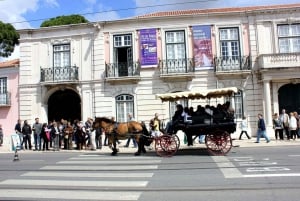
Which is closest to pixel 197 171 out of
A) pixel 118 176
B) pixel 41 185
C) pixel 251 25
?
pixel 118 176

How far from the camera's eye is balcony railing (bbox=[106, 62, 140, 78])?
1045 inches

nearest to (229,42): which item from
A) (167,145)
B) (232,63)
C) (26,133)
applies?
(232,63)

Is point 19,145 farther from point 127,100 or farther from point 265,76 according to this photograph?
point 265,76

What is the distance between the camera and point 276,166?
38.0ft

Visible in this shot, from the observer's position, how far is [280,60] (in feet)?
81.4

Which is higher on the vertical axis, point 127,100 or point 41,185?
point 127,100

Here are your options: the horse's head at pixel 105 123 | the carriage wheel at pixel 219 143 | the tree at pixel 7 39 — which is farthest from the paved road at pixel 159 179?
the tree at pixel 7 39

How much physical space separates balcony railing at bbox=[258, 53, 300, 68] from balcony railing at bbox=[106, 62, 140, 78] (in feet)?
26.7

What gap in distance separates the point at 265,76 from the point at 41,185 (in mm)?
18327

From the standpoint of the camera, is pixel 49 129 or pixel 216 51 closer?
pixel 49 129

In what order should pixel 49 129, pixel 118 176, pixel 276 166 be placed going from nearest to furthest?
pixel 118 176
pixel 276 166
pixel 49 129

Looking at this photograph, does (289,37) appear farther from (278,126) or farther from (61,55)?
(61,55)

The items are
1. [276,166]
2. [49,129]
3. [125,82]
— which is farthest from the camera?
[125,82]

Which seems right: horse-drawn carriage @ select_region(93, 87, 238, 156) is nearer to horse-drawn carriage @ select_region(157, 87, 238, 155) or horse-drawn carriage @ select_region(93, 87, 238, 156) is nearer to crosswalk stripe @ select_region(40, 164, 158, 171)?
horse-drawn carriage @ select_region(157, 87, 238, 155)
